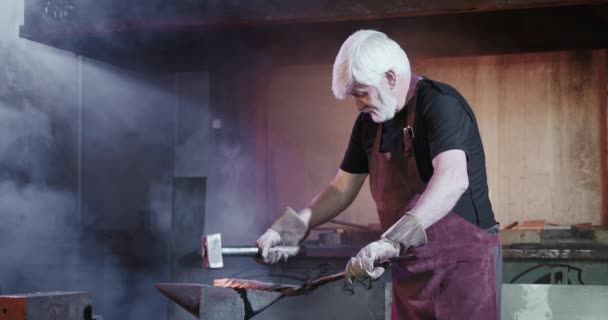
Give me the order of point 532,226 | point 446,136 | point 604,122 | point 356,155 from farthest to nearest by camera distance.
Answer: point 604,122
point 532,226
point 356,155
point 446,136

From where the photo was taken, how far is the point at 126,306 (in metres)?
7.47

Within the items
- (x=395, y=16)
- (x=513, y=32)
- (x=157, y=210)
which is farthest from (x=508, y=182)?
(x=157, y=210)

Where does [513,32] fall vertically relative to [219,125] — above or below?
above

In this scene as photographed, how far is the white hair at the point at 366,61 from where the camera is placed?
291 centimetres

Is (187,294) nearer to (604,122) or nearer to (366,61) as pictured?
(366,61)

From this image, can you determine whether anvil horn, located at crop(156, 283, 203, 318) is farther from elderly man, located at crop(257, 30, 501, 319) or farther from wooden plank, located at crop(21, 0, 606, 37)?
wooden plank, located at crop(21, 0, 606, 37)

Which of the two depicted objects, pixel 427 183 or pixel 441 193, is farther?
pixel 427 183

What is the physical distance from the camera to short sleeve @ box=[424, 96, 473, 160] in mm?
2805

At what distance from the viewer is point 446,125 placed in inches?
111

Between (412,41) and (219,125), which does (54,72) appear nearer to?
(219,125)

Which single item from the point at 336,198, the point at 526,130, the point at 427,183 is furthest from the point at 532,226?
the point at 427,183

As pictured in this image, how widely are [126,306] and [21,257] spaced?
1.16 meters

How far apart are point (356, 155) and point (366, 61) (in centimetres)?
62

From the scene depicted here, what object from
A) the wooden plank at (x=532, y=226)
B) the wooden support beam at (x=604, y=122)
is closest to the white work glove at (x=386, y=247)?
the wooden plank at (x=532, y=226)
